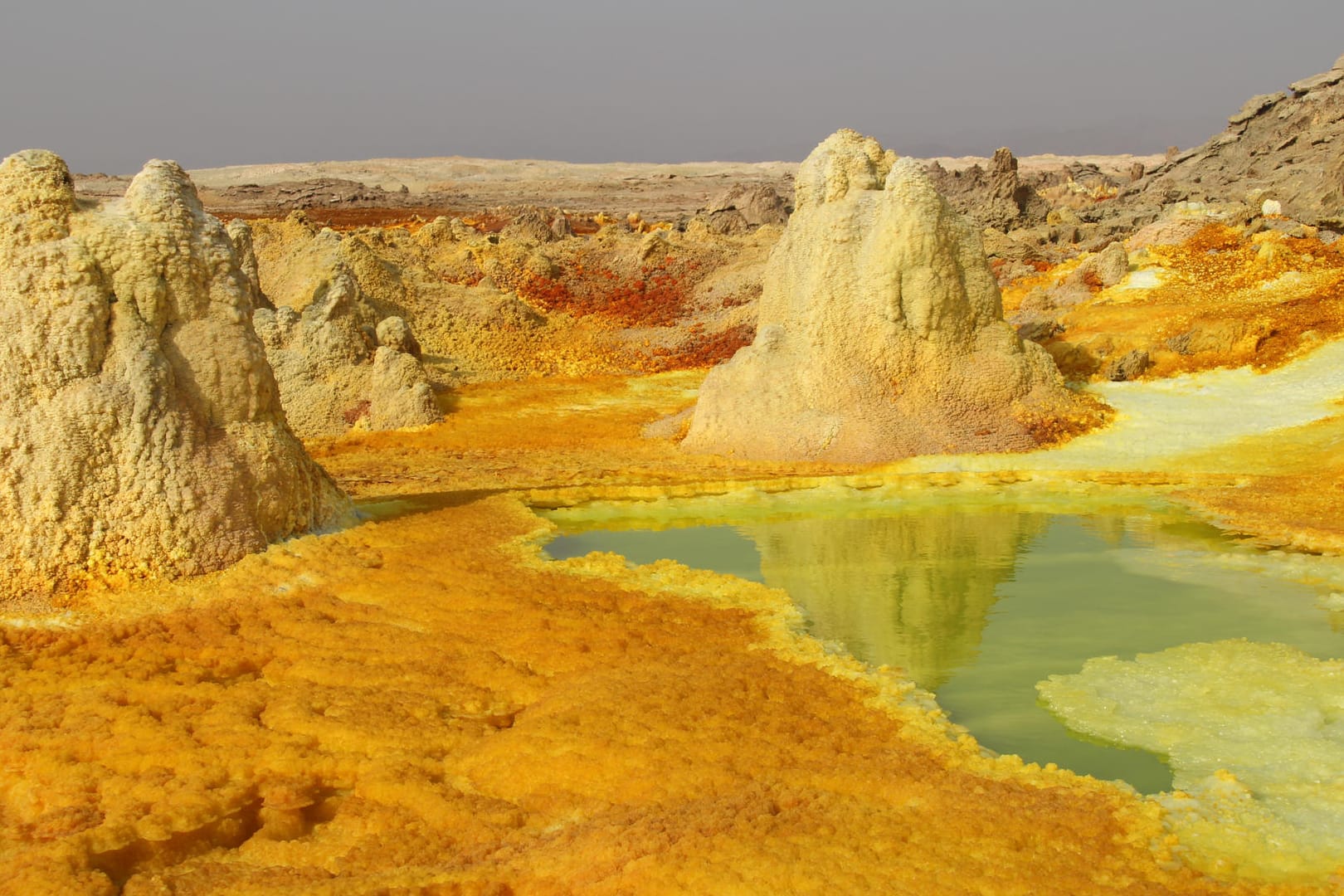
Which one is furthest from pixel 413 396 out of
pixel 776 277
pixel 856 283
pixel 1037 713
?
pixel 1037 713

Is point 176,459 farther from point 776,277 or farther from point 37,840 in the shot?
point 776,277

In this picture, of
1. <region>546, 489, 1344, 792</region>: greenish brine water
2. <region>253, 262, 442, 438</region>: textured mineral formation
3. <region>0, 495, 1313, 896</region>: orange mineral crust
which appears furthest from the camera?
<region>253, 262, 442, 438</region>: textured mineral formation

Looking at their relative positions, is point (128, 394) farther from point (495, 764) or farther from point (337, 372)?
point (337, 372)

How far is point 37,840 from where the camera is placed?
3635 mm

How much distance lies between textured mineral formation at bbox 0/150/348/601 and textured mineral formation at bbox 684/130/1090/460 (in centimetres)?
497

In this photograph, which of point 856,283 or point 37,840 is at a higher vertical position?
point 856,283

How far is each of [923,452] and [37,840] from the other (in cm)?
780

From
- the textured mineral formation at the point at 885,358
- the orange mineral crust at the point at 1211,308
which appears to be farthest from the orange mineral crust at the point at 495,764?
the orange mineral crust at the point at 1211,308

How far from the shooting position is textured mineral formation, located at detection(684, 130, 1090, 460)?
10320mm

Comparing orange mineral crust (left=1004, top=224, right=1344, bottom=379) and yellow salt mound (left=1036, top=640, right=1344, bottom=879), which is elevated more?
orange mineral crust (left=1004, top=224, right=1344, bottom=379)

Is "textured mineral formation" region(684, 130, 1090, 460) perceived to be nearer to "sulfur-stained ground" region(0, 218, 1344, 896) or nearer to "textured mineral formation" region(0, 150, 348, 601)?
"sulfur-stained ground" region(0, 218, 1344, 896)

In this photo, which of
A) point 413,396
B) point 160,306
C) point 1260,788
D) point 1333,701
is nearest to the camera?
point 1260,788

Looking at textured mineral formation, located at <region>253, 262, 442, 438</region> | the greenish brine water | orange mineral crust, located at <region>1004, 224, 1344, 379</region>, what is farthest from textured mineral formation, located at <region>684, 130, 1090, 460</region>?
textured mineral formation, located at <region>253, 262, 442, 438</region>

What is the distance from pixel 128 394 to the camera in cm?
593
